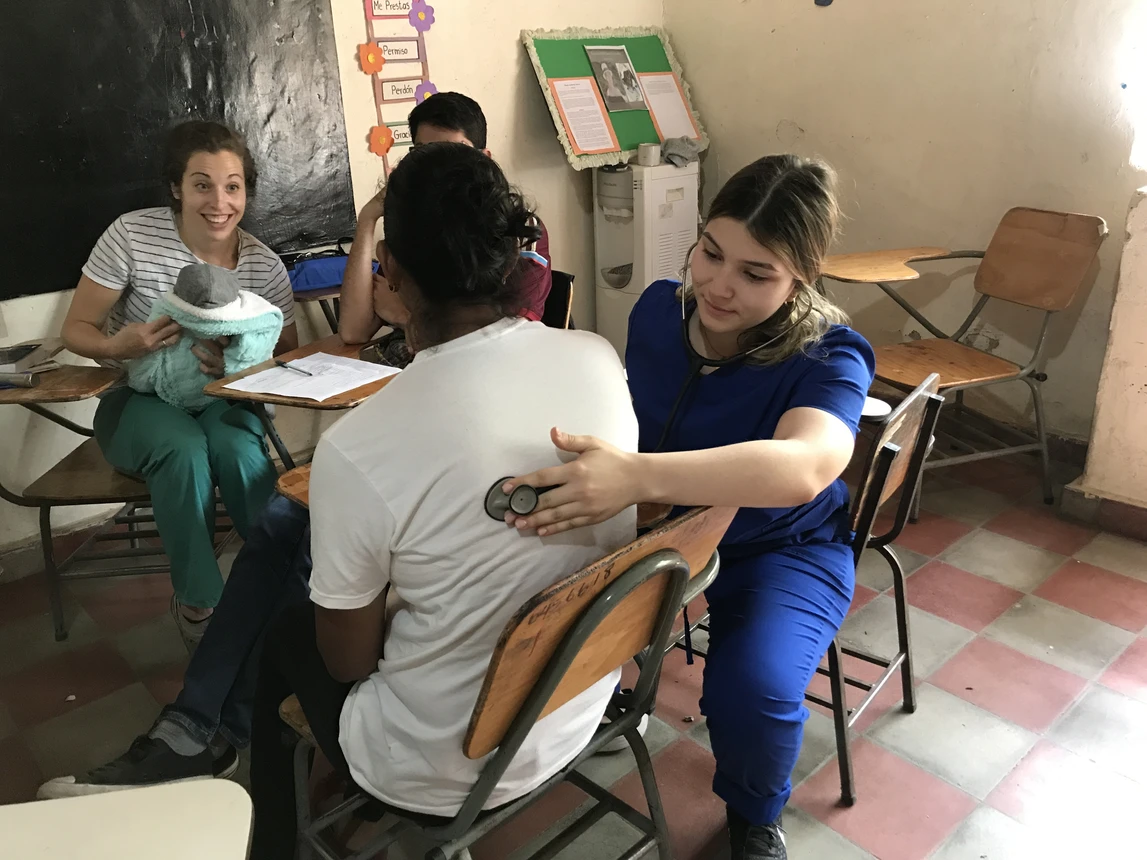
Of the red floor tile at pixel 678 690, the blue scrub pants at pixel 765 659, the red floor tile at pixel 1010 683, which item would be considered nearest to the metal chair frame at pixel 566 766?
the blue scrub pants at pixel 765 659

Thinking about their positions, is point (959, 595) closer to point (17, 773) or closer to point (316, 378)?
point (316, 378)

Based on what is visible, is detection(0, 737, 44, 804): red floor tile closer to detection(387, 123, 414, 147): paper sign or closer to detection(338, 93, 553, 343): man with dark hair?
detection(338, 93, 553, 343): man with dark hair

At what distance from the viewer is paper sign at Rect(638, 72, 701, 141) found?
3871mm

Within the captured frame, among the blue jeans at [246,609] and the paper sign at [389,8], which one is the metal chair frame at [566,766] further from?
the paper sign at [389,8]

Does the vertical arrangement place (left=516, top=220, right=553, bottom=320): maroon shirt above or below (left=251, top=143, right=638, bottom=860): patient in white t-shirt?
above

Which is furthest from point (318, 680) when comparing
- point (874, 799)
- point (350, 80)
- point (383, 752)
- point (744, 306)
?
point (350, 80)

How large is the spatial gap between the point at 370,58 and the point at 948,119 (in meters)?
2.19

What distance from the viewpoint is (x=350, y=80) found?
3.02 m

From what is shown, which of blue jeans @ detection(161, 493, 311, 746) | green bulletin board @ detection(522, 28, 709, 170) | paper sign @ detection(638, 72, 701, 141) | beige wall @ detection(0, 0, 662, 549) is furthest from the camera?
paper sign @ detection(638, 72, 701, 141)

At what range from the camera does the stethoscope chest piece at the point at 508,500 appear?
891 millimetres

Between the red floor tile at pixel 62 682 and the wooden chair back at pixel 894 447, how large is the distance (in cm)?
181

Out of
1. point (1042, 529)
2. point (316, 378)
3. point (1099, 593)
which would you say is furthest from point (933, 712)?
point (316, 378)

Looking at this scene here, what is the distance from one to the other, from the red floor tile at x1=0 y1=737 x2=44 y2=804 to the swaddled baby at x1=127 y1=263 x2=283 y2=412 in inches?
33.5

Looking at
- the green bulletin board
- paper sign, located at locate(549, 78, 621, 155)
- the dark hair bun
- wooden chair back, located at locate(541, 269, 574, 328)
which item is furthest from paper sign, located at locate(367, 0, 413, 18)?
the dark hair bun
